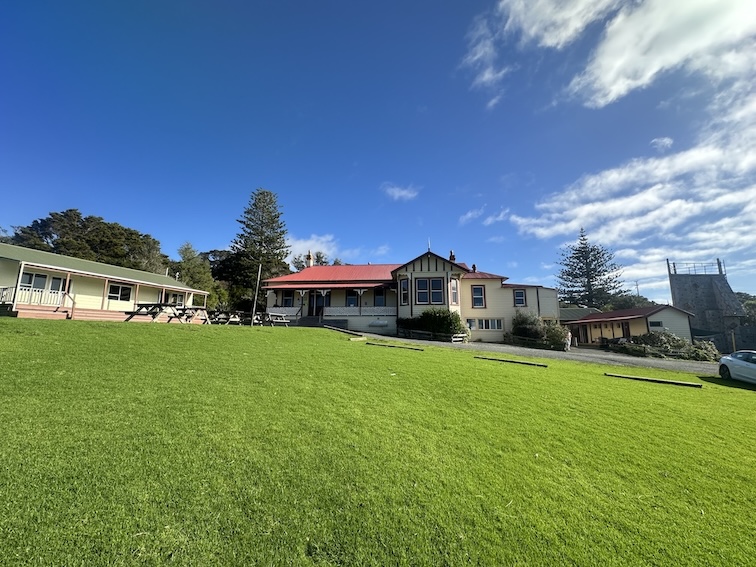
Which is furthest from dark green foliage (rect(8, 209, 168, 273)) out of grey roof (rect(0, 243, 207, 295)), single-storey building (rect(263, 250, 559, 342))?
single-storey building (rect(263, 250, 559, 342))

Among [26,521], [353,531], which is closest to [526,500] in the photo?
[353,531]

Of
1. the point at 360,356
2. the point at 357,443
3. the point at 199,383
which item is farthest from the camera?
the point at 360,356

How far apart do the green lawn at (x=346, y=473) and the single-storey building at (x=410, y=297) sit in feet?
67.9

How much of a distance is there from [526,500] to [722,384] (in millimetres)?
13546

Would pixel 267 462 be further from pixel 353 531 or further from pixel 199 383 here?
pixel 199 383

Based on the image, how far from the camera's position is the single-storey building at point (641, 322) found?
31.6 metres

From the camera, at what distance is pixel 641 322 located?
1288 inches

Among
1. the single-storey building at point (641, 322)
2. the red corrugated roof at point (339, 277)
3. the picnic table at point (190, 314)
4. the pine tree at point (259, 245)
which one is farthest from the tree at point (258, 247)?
the single-storey building at point (641, 322)

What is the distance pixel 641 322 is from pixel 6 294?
47.6 meters

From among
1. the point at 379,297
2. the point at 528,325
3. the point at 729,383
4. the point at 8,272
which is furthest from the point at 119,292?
the point at 729,383

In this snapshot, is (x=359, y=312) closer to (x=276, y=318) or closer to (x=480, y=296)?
(x=276, y=318)

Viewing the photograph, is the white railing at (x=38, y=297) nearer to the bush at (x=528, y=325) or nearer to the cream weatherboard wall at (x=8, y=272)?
the cream weatherboard wall at (x=8, y=272)

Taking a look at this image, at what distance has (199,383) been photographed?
21.7ft

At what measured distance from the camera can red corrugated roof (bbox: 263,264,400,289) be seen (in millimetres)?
31938
